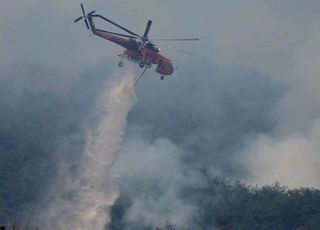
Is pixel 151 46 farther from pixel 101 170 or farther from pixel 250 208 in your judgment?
pixel 250 208

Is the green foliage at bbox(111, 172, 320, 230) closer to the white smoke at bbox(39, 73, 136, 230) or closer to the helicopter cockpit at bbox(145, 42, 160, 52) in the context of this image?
the white smoke at bbox(39, 73, 136, 230)

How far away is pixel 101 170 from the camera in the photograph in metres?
115

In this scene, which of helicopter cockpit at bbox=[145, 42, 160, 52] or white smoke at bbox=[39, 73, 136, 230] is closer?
helicopter cockpit at bbox=[145, 42, 160, 52]

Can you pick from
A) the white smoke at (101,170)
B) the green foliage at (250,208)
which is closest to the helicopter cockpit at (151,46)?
the white smoke at (101,170)

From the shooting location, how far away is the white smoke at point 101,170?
365 ft

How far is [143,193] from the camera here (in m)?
158

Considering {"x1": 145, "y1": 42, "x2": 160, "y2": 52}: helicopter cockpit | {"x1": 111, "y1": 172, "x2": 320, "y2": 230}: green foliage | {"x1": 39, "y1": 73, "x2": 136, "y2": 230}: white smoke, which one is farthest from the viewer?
{"x1": 111, "y1": 172, "x2": 320, "y2": 230}: green foliage

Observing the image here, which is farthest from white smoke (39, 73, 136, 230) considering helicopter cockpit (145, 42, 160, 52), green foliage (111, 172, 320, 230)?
green foliage (111, 172, 320, 230)

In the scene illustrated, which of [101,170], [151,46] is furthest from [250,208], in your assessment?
[151,46]

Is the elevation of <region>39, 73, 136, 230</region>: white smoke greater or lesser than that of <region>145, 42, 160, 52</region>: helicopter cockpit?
lesser

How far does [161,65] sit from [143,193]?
56737 mm

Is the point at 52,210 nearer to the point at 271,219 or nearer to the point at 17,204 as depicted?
the point at 17,204

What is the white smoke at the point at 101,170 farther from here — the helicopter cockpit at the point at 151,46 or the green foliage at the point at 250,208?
the green foliage at the point at 250,208

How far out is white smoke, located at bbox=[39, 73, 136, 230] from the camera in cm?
11138
